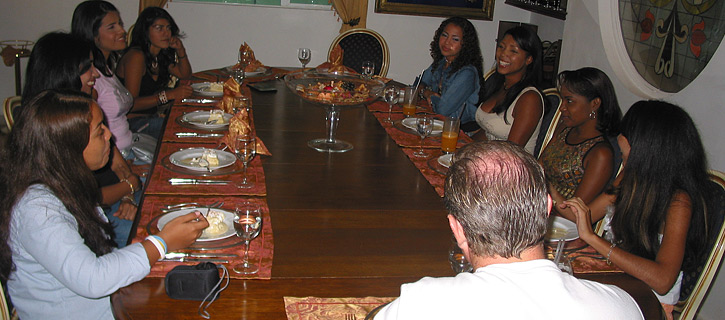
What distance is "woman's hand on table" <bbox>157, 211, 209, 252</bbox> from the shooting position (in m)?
1.41

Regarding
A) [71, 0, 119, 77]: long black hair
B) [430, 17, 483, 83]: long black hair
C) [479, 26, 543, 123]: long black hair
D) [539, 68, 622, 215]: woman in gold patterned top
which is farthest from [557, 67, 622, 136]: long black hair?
[71, 0, 119, 77]: long black hair

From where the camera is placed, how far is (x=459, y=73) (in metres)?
3.37

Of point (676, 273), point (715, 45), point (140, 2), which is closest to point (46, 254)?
point (676, 273)

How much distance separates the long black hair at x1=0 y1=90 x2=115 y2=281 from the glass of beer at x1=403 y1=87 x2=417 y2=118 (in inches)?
69.6

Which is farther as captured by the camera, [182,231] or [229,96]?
[229,96]

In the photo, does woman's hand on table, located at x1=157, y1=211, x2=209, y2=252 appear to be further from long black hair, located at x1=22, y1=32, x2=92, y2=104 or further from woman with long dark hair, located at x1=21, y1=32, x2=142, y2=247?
long black hair, located at x1=22, y1=32, x2=92, y2=104

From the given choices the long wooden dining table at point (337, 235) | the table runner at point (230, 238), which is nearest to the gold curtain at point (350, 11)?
the long wooden dining table at point (337, 235)

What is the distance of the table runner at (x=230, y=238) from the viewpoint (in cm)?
137

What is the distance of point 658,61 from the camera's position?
3.19 metres

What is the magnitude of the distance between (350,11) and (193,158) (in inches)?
135

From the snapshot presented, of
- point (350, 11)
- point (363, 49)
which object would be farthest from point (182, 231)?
point (350, 11)

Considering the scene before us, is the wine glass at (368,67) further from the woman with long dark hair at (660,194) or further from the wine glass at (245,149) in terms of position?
the woman with long dark hair at (660,194)

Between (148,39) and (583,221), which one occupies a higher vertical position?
(148,39)

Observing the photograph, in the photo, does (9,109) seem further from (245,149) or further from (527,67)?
(527,67)
